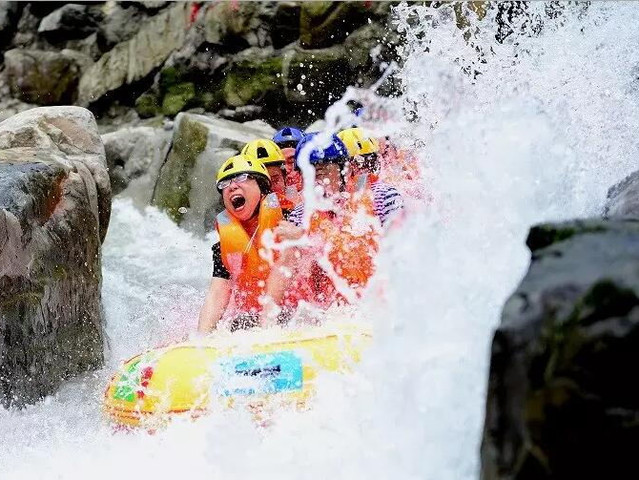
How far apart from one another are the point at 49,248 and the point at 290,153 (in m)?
2.00

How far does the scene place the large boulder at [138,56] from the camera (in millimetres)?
13156

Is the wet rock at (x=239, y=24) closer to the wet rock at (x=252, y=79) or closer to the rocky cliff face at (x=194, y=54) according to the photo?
the rocky cliff face at (x=194, y=54)

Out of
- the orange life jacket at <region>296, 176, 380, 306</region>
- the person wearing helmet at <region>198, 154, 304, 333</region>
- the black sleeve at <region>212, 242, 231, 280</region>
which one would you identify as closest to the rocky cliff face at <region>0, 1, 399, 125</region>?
the person wearing helmet at <region>198, 154, 304, 333</region>

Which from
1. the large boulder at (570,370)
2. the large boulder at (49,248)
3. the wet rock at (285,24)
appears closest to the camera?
the large boulder at (570,370)

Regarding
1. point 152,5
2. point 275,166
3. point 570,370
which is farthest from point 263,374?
point 152,5

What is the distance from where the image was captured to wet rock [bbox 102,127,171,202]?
406 inches

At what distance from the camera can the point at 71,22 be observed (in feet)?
47.7

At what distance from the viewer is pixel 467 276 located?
101 inches

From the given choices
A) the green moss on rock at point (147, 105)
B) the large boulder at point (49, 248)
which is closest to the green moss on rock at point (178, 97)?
the green moss on rock at point (147, 105)

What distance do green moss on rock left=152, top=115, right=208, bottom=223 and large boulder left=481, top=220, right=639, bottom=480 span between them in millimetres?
7778

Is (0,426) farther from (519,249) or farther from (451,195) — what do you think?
(519,249)

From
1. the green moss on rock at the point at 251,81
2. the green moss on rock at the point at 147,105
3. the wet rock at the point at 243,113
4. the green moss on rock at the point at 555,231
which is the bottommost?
the green moss on rock at the point at 147,105

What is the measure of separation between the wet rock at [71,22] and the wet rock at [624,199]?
13.0 meters

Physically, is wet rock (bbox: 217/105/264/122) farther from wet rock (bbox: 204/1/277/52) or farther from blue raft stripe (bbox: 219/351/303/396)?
blue raft stripe (bbox: 219/351/303/396)
